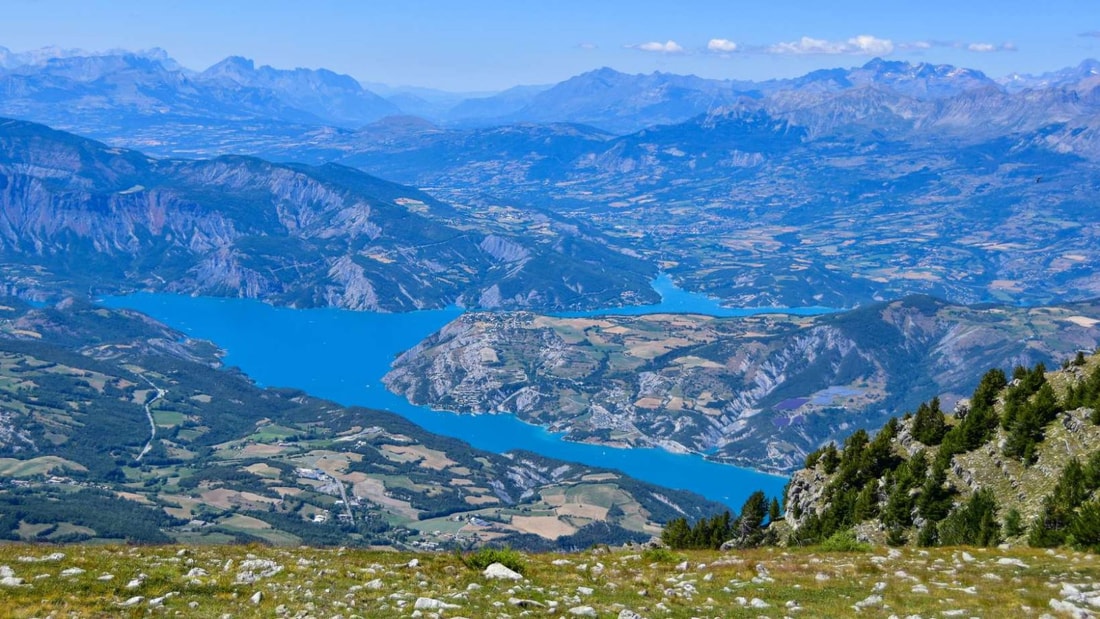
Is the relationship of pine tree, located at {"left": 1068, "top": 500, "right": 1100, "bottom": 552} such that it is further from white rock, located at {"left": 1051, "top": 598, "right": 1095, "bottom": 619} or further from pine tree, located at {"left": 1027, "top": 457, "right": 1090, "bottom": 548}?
white rock, located at {"left": 1051, "top": 598, "right": 1095, "bottom": 619}

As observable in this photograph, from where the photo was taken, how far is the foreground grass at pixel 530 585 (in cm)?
2428

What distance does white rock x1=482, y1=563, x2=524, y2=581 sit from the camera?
29094mm

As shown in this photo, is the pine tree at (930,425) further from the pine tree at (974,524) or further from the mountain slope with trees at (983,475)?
the pine tree at (974,524)

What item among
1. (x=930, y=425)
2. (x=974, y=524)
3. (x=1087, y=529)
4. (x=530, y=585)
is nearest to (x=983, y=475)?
(x=974, y=524)

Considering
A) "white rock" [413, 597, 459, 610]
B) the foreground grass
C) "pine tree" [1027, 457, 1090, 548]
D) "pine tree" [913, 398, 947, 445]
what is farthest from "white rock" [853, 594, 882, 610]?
"pine tree" [913, 398, 947, 445]

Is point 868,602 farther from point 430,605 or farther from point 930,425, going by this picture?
point 930,425

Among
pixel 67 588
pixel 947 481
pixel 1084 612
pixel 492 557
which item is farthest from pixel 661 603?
pixel 947 481

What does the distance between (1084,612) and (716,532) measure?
37.4 metres

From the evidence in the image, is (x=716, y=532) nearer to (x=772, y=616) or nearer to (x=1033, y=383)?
(x=1033, y=383)

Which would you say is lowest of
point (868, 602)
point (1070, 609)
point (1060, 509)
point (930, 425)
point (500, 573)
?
point (500, 573)

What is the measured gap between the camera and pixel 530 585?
28.2m

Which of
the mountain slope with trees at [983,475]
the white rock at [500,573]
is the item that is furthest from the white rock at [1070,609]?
the white rock at [500,573]

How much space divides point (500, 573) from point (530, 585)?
1.52 meters

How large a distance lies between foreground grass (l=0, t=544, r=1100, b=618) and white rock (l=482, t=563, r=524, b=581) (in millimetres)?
421
